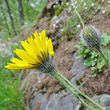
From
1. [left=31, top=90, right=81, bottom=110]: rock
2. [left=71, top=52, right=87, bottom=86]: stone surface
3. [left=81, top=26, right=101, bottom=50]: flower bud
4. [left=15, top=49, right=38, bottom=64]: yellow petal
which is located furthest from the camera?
[left=71, top=52, right=87, bottom=86]: stone surface

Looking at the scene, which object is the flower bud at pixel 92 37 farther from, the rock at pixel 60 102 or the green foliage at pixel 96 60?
the rock at pixel 60 102

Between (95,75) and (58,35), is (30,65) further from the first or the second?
(58,35)

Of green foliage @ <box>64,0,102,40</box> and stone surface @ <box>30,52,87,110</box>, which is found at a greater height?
green foliage @ <box>64,0,102,40</box>

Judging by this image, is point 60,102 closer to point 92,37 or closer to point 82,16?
point 92,37

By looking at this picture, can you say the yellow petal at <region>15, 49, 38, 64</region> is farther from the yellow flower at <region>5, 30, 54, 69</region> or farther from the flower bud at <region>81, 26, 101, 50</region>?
the flower bud at <region>81, 26, 101, 50</region>

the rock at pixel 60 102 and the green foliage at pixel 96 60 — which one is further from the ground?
the green foliage at pixel 96 60

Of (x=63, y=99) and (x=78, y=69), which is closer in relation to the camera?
(x=63, y=99)

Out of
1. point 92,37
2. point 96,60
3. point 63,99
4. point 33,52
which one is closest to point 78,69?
point 96,60

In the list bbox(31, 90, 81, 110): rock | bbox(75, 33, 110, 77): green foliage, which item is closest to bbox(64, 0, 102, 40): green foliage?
bbox(75, 33, 110, 77): green foliage

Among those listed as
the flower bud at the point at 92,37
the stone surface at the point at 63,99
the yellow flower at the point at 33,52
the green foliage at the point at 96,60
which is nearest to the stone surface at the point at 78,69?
the stone surface at the point at 63,99

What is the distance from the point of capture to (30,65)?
2.86 ft

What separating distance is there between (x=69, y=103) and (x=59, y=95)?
9.6 inches

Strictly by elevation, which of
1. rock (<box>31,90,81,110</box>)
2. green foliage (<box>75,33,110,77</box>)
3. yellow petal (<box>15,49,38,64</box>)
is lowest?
rock (<box>31,90,81,110</box>)

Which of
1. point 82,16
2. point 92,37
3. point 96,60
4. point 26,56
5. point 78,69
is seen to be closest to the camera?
point 26,56
